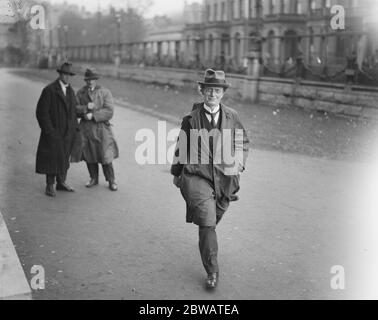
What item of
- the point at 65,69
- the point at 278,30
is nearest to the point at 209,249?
the point at 65,69

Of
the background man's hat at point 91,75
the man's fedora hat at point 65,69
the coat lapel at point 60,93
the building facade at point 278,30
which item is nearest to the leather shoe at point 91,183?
the coat lapel at point 60,93

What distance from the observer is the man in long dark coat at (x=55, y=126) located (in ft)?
25.9

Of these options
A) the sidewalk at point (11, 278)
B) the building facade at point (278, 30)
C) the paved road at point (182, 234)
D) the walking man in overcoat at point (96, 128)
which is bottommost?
the paved road at point (182, 234)

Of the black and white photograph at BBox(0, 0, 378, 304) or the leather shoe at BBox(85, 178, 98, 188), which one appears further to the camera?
the leather shoe at BBox(85, 178, 98, 188)

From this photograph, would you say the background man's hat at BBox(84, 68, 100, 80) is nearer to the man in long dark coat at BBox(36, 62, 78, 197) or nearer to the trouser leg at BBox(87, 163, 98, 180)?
the man in long dark coat at BBox(36, 62, 78, 197)

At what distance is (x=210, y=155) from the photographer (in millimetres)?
4938

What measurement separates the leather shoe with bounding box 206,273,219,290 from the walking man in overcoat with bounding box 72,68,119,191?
12.6 ft

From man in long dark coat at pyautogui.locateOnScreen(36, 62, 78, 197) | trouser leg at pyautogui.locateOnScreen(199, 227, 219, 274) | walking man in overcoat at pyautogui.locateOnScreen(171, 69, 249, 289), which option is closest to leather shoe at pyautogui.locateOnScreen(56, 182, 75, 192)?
man in long dark coat at pyautogui.locateOnScreen(36, 62, 78, 197)

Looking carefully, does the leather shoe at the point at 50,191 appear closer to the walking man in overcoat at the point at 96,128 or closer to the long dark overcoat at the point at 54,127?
the long dark overcoat at the point at 54,127

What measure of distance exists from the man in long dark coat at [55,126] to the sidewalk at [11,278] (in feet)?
10.4

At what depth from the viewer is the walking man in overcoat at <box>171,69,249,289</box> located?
15.9 feet

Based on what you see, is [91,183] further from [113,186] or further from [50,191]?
[50,191]
